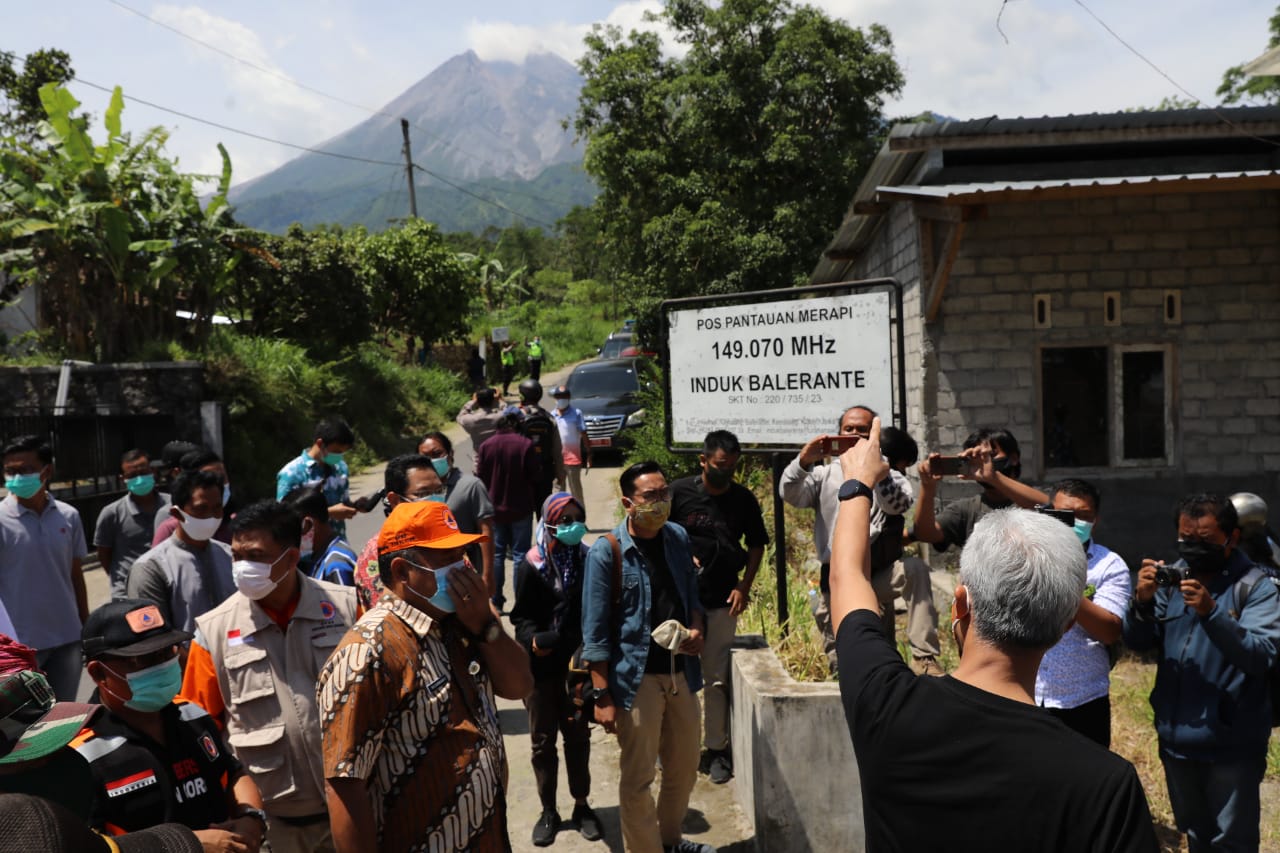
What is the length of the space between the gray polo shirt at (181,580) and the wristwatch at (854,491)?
3.32 meters

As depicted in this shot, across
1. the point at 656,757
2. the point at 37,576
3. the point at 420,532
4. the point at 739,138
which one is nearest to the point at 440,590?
the point at 420,532

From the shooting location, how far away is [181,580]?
4.68 m

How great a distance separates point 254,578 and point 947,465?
246 cm

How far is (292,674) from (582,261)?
213 feet

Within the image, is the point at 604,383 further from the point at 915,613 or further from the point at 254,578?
the point at 254,578

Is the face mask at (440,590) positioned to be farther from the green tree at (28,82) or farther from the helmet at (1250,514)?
the green tree at (28,82)

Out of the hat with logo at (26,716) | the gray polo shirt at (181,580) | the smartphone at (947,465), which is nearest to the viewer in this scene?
the hat with logo at (26,716)

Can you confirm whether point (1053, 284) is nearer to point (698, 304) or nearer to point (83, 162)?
point (698, 304)

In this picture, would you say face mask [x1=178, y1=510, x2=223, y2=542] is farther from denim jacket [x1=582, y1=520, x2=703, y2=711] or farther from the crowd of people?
denim jacket [x1=582, y1=520, x2=703, y2=711]

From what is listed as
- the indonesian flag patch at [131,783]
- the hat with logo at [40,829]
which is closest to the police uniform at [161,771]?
the indonesian flag patch at [131,783]

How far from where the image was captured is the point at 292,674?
3535 millimetres

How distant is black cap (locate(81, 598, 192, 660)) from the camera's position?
2.84 metres

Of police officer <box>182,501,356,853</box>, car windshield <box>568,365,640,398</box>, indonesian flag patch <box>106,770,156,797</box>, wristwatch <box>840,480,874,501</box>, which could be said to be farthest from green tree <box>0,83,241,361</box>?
wristwatch <box>840,480,874,501</box>

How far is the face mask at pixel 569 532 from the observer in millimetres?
5164
